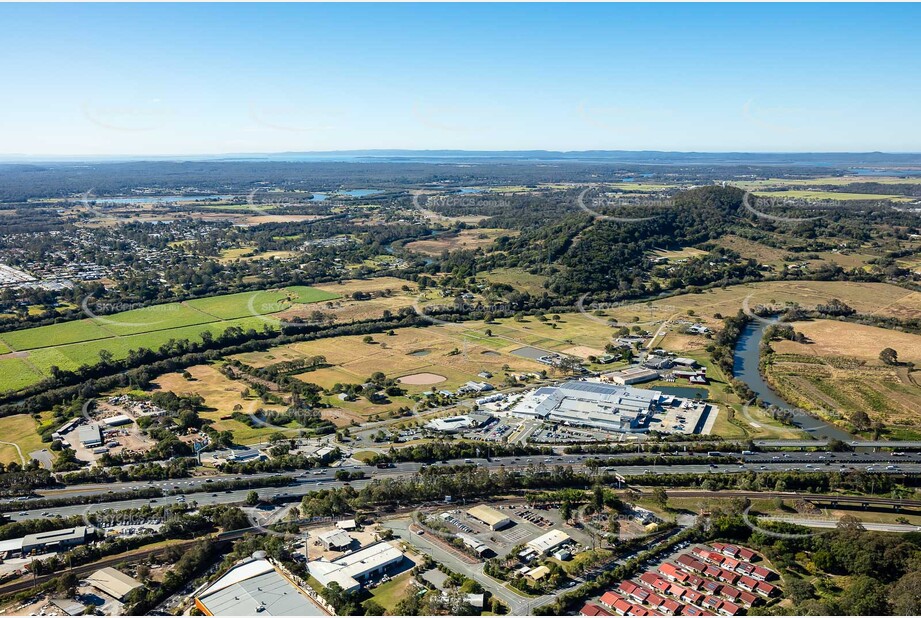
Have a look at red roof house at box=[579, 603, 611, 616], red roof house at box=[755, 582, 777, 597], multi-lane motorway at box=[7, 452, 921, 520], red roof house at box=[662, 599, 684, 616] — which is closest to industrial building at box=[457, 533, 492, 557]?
red roof house at box=[579, 603, 611, 616]

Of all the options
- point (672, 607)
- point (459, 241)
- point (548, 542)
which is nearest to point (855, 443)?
point (672, 607)

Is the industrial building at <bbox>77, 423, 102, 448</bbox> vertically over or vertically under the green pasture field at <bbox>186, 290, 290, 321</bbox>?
under

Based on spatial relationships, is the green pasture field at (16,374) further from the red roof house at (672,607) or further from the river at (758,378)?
the river at (758,378)

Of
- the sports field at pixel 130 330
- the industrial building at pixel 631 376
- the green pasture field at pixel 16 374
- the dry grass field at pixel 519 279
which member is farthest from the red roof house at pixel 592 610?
the dry grass field at pixel 519 279

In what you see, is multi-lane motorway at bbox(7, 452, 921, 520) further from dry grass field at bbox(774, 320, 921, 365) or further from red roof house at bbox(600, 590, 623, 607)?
dry grass field at bbox(774, 320, 921, 365)

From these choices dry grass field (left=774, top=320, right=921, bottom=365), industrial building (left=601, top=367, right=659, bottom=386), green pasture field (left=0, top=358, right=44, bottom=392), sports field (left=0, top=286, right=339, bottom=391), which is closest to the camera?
green pasture field (left=0, top=358, right=44, bottom=392)

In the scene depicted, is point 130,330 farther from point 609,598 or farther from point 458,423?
point 609,598
